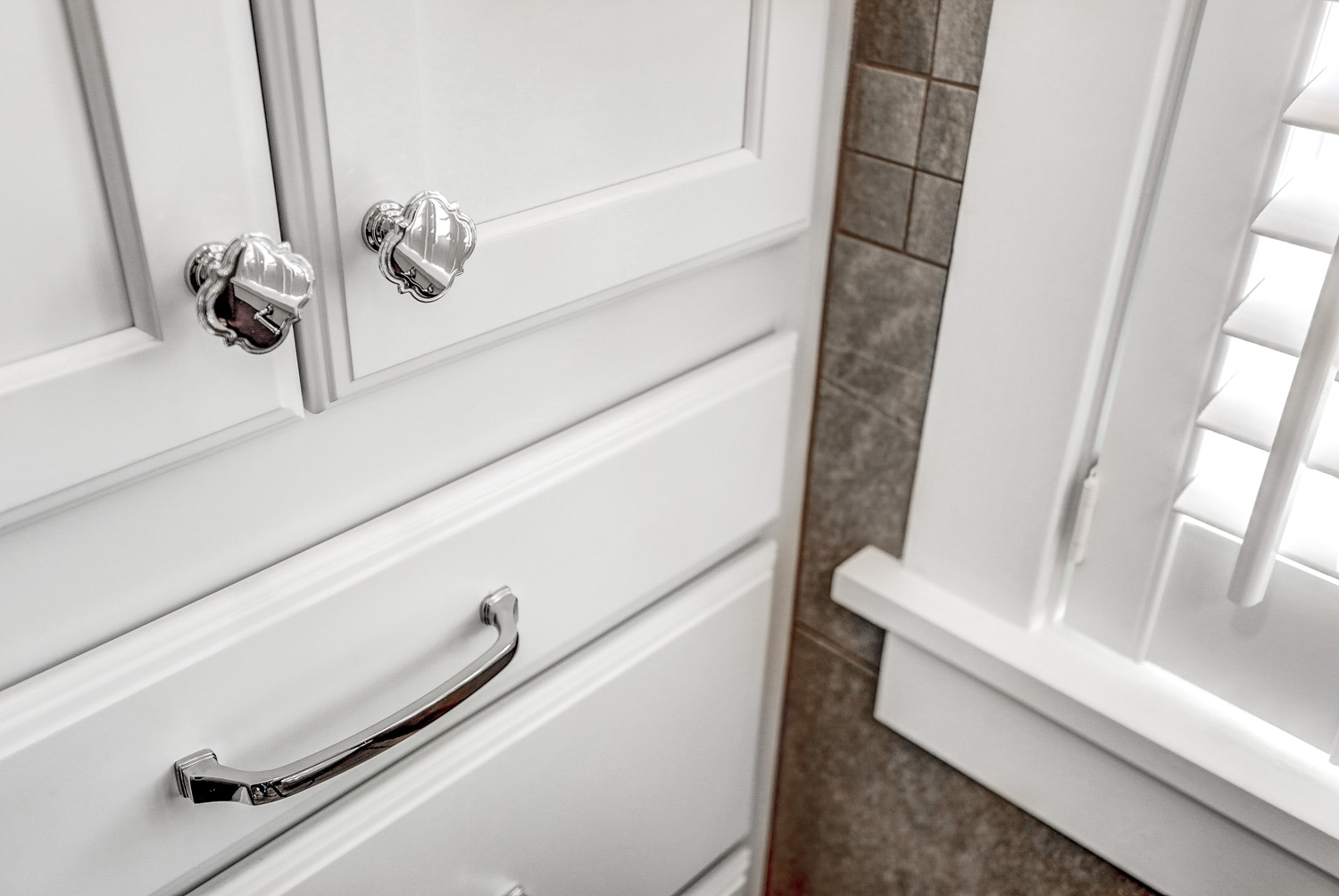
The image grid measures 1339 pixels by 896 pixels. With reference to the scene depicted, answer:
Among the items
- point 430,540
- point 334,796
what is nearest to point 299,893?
point 334,796

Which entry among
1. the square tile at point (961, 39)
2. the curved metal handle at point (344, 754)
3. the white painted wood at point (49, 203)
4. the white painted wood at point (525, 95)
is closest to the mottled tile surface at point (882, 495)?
the square tile at point (961, 39)

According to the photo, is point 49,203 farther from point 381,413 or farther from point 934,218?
point 934,218

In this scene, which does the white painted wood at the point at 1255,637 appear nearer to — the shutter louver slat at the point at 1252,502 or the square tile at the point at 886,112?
the shutter louver slat at the point at 1252,502

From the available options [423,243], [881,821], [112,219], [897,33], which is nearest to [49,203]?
[112,219]

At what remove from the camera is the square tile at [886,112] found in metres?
0.66

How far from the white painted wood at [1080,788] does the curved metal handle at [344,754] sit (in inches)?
13.1

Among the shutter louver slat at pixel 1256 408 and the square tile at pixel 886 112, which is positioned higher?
the square tile at pixel 886 112

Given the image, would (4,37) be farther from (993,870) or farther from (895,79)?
(993,870)

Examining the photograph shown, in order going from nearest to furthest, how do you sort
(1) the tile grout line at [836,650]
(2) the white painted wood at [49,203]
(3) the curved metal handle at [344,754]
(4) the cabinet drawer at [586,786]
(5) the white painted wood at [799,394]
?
(2) the white painted wood at [49,203] → (3) the curved metal handle at [344,754] → (4) the cabinet drawer at [586,786] → (5) the white painted wood at [799,394] → (1) the tile grout line at [836,650]

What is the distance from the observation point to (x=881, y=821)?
0.87 meters

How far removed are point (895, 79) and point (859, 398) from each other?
21cm

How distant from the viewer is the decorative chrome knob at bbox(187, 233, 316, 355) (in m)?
0.40

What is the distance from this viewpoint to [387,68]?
17.4 inches

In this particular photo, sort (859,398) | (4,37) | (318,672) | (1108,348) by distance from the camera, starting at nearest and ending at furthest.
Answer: (4,37)
(318,672)
(1108,348)
(859,398)
